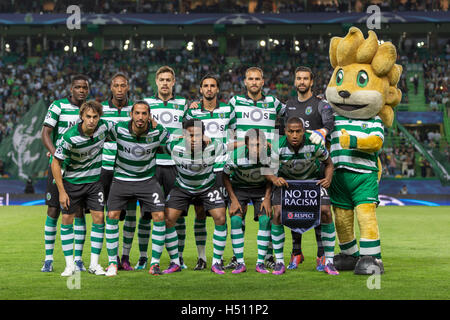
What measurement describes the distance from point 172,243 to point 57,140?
1.94 meters

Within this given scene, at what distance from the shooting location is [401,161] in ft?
83.4

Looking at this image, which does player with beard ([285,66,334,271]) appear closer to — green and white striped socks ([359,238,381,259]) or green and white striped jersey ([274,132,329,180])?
green and white striped jersey ([274,132,329,180])

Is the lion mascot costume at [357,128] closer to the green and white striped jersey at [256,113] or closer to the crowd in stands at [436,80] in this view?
the green and white striped jersey at [256,113]

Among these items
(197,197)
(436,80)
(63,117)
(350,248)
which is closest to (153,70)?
(436,80)

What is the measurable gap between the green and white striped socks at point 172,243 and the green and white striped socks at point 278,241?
1.16 meters

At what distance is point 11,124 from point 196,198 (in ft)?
74.5

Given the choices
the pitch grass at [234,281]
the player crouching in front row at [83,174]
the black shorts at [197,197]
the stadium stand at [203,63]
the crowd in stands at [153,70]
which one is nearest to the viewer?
the pitch grass at [234,281]

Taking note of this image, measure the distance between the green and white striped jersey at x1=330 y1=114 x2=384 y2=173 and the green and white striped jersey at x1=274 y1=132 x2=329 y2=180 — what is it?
321 mm

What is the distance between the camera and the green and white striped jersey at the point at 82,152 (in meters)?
7.71

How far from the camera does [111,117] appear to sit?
27.2 feet

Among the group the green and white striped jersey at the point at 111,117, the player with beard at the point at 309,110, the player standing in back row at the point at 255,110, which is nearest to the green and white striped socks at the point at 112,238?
the green and white striped jersey at the point at 111,117

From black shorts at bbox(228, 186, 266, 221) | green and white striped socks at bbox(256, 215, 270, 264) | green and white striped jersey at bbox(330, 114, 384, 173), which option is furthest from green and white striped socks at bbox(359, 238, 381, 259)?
black shorts at bbox(228, 186, 266, 221)

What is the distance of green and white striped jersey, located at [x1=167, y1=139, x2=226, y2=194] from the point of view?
7.87 m

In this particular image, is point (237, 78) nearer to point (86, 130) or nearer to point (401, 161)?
point (401, 161)
